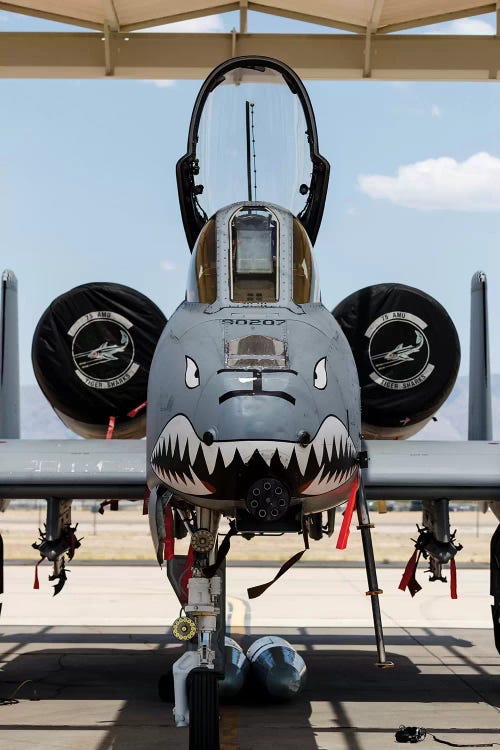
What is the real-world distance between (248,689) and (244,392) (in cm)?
448

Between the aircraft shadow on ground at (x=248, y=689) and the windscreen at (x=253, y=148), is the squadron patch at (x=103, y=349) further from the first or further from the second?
the aircraft shadow on ground at (x=248, y=689)

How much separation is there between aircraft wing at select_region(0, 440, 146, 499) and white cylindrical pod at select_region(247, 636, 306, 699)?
1.81 metres

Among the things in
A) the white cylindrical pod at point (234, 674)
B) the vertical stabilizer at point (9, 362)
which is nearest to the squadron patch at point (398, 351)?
the white cylindrical pod at point (234, 674)

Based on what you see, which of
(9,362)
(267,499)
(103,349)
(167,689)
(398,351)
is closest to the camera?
(267,499)

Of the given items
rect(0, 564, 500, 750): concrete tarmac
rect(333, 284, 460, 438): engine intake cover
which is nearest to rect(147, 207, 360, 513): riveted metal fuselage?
rect(0, 564, 500, 750): concrete tarmac

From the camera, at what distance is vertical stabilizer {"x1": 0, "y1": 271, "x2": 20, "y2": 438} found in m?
11.3

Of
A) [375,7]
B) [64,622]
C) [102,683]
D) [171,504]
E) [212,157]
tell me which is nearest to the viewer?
[171,504]

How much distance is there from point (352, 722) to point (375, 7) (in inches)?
325

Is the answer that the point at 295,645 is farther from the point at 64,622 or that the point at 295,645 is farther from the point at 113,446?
the point at 113,446

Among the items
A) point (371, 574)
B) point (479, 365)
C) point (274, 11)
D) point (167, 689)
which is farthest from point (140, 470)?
point (274, 11)

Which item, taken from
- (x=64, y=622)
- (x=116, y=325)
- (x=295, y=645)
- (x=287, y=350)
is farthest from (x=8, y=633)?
(x=287, y=350)

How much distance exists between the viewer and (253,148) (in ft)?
27.8

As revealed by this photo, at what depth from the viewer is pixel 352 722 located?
27.5 ft

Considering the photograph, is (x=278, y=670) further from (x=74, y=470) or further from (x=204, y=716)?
(x=204, y=716)
